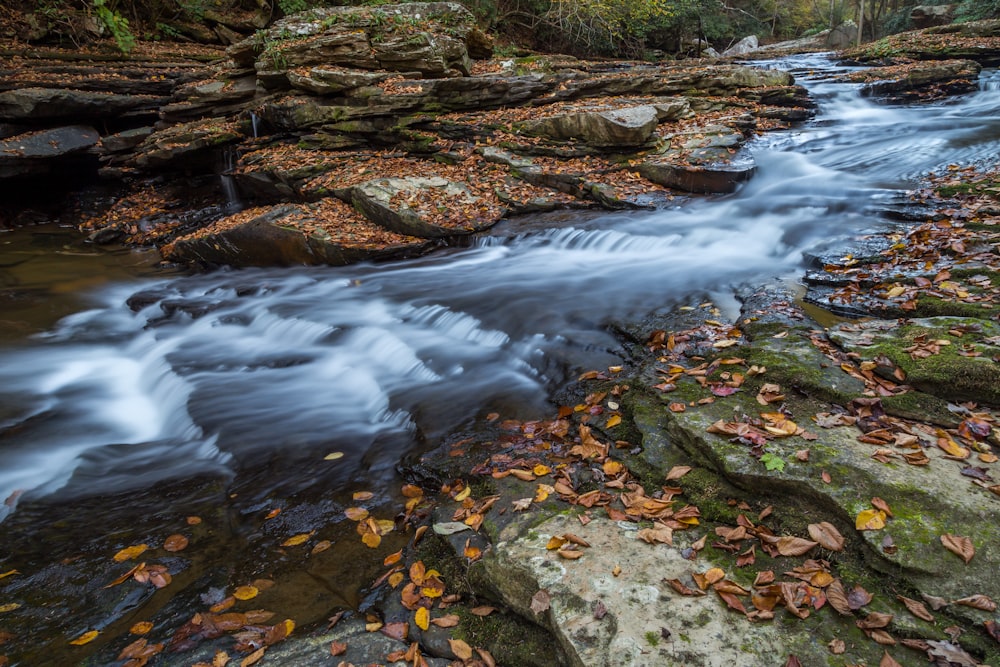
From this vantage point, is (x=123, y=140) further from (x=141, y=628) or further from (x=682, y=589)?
(x=682, y=589)

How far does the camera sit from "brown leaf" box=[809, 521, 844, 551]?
2.54m

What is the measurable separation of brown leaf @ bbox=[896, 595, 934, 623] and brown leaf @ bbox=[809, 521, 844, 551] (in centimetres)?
32

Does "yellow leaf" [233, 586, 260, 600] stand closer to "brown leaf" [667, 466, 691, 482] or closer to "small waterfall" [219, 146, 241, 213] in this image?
"brown leaf" [667, 466, 691, 482]

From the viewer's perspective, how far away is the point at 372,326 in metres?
6.86

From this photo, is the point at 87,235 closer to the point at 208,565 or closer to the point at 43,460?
the point at 43,460

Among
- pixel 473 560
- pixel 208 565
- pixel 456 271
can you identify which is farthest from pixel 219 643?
pixel 456 271

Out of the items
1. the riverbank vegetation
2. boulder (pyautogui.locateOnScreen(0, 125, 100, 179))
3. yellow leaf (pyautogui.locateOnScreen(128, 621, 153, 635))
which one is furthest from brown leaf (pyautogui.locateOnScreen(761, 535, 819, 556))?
the riverbank vegetation

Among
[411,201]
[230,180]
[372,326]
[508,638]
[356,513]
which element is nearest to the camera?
[508,638]

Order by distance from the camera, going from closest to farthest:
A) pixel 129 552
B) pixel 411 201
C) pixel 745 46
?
pixel 129 552 → pixel 411 201 → pixel 745 46

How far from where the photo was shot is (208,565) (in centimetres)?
328

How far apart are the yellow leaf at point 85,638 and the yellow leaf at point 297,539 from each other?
1.00 metres

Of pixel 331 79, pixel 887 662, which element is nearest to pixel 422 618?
pixel 887 662

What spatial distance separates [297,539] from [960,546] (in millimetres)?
3571

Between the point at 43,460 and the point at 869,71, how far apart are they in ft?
62.2
